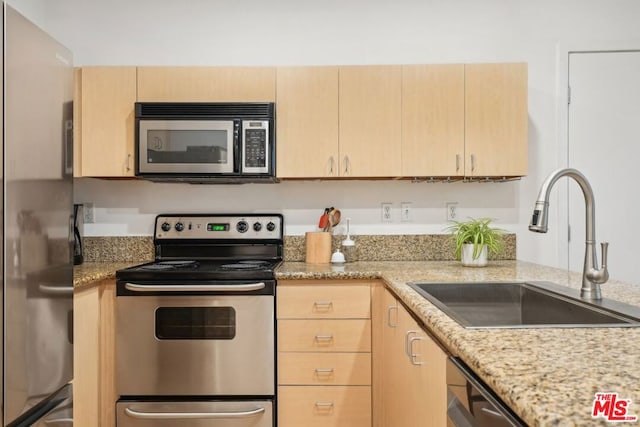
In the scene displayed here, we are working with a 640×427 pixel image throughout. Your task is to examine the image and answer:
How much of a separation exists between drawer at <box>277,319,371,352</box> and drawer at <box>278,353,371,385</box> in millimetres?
33

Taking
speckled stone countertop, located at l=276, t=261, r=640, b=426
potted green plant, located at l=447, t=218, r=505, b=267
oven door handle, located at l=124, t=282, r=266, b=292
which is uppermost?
potted green plant, located at l=447, t=218, r=505, b=267

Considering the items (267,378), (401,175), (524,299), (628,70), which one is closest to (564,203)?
(628,70)

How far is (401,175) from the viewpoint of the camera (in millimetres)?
2332

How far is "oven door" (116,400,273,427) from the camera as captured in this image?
2012mm

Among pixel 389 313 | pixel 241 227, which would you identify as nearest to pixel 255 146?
pixel 241 227

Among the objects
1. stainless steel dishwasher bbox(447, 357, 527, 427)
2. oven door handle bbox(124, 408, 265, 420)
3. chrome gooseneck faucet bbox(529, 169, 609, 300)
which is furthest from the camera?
oven door handle bbox(124, 408, 265, 420)

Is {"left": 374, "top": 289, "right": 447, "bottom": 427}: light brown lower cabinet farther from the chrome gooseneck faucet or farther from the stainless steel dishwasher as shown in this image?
the chrome gooseneck faucet

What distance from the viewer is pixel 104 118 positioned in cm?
234

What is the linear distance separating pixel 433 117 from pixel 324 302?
1.14 m

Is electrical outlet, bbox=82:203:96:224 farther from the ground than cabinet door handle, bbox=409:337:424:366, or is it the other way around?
electrical outlet, bbox=82:203:96:224

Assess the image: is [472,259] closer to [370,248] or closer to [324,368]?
[370,248]

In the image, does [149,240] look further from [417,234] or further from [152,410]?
[417,234]

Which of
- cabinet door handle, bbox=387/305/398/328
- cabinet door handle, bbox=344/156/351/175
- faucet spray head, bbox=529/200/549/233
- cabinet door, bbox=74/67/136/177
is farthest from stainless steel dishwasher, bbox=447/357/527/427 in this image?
cabinet door, bbox=74/67/136/177

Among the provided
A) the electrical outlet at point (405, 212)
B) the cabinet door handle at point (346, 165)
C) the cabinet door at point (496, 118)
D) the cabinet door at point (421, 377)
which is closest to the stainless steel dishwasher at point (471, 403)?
the cabinet door at point (421, 377)
